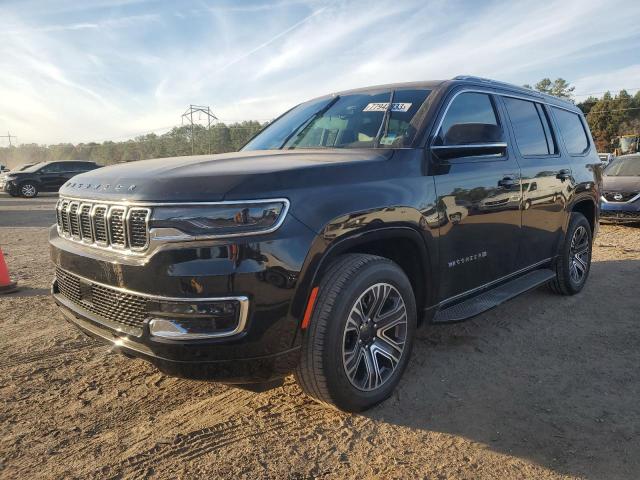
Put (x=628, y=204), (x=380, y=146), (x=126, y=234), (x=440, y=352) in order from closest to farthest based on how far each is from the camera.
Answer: (x=126, y=234) → (x=380, y=146) → (x=440, y=352) → (x=628, y=204)

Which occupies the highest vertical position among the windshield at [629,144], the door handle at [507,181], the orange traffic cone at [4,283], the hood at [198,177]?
the windshield at [629,144]

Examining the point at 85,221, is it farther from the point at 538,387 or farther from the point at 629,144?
the point at 629,144

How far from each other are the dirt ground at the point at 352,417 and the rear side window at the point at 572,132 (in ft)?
6.57

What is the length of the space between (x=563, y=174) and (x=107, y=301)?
13.7 feet

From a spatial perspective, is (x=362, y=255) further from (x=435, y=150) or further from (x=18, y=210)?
(x=18, y=210)

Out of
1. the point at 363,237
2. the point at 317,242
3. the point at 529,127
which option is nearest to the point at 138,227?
the point at 317,242

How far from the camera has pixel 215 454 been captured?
243 cm

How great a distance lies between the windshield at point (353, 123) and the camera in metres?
3.25

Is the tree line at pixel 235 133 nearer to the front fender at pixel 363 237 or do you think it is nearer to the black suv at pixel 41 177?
the black suv at pixel 41 177

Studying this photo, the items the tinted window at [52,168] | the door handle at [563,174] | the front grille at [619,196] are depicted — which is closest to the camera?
the door handle at [563,174]

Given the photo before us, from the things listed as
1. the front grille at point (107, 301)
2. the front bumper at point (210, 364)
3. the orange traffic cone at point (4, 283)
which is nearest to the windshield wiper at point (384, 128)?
the front bumper at point (210, 364)

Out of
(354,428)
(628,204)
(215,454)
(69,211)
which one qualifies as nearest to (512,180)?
(354,428)

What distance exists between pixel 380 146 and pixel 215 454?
210 centimetres

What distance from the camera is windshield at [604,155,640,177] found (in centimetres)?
1048
